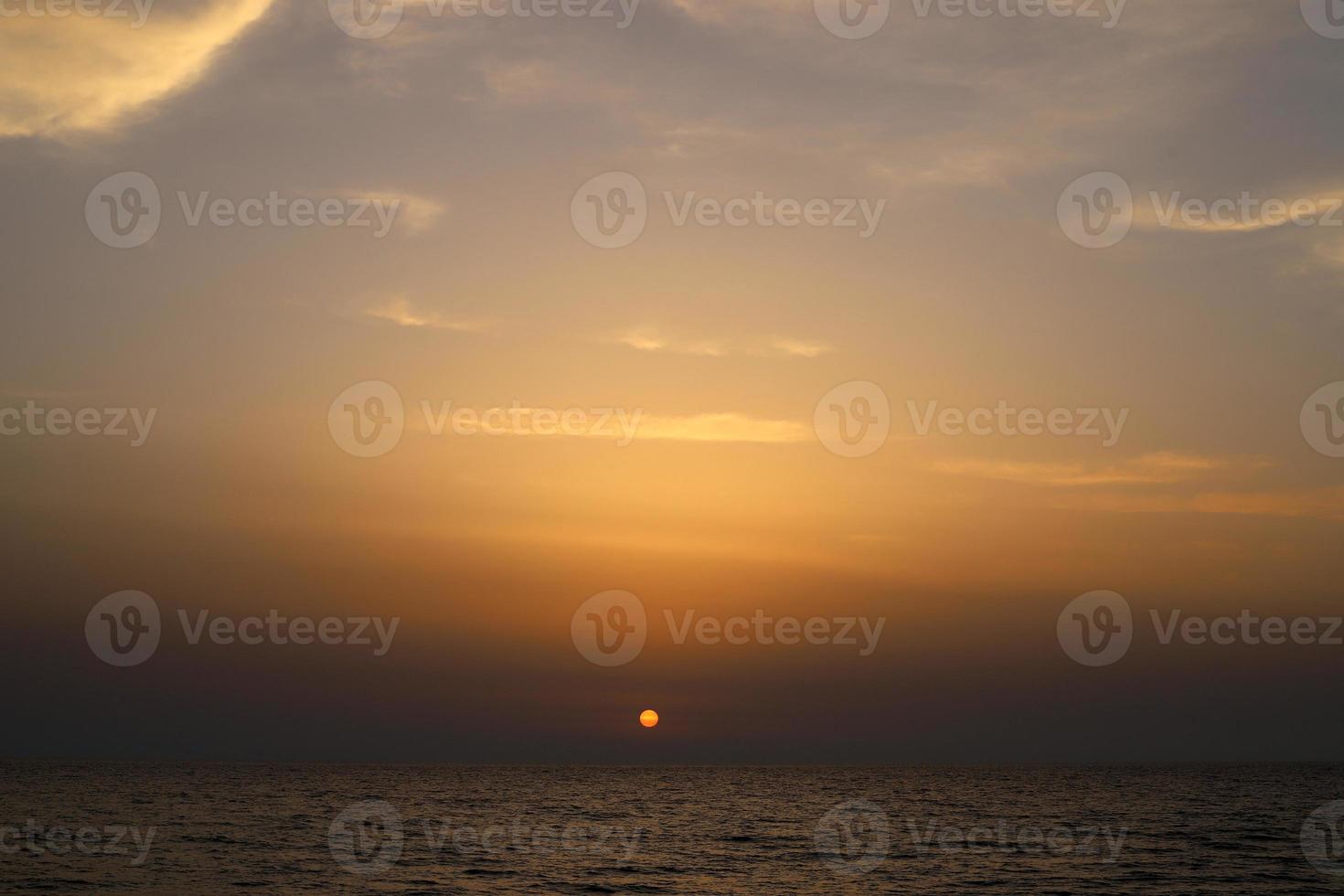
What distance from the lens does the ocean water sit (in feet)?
156

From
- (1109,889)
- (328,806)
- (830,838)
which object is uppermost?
(328,806)

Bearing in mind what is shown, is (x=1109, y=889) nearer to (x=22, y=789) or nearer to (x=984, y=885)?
(x=984, y=885)

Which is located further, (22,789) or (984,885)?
(22,789)

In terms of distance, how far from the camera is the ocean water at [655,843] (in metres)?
47.5

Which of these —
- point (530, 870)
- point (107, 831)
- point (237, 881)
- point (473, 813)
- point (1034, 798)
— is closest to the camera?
point (237, 881)

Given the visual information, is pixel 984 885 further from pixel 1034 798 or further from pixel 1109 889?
pixel 1034 798

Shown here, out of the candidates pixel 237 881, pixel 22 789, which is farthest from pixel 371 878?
pixel 22 789

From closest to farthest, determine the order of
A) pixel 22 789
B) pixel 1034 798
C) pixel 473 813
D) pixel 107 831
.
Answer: pixel 107 831 < pixel 473 813 < pixel 22 789 < pixel 1034 798

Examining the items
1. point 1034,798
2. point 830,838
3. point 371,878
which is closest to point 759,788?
point 1034,798

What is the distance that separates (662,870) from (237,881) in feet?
64.2

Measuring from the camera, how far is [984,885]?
4781 centimetres

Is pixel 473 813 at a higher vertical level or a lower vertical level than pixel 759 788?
lower

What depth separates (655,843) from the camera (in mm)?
66500

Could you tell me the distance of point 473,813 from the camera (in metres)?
93.9
